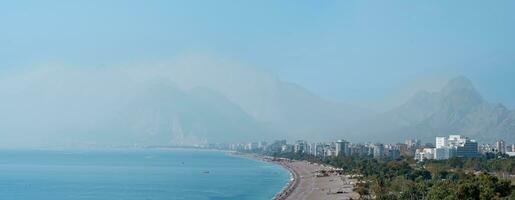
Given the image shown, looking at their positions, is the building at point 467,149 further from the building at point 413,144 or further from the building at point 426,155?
the building at point 413,144

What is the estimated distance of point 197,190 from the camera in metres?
52.2

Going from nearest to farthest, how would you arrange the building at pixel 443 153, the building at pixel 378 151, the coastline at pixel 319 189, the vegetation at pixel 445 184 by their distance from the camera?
the vegetation at pixel 445 184, the coastline at pixel 319 189, the building at pixel 443 153, the building at pixel 378 151

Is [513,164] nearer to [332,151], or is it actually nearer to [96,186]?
[96,186]

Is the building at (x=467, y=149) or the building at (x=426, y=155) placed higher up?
the building at (x=467, y=149)

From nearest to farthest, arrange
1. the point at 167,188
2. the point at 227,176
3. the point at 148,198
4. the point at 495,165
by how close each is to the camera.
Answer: the point at 148,198, the point at 167,188, the point at 495,165, the point at 227,176

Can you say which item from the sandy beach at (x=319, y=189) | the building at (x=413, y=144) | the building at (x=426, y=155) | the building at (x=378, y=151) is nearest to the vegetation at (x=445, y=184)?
the sandy beach at (x=319, y=189)

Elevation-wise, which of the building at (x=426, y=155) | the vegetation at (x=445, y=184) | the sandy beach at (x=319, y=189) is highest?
the building at (x=426, y=155)

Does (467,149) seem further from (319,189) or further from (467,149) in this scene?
(319,189)

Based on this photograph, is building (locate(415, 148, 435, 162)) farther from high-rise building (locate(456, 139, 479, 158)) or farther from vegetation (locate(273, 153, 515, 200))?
vegetation (locate(273, 153, 515, 200))

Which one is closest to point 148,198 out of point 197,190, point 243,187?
point 197,190

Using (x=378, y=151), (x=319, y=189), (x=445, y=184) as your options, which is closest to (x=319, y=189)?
(x=319, y=189)

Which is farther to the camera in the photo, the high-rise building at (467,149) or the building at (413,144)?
the building at (413,144)

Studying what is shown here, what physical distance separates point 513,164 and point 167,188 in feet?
89.4

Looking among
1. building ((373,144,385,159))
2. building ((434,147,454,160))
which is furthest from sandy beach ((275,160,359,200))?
building ((373,144,385,159))
